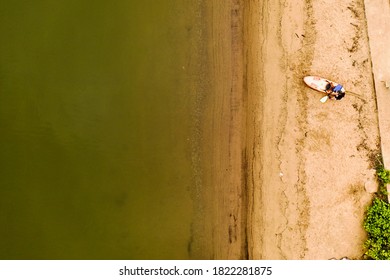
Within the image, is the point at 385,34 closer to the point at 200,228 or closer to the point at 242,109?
the point at 242,109

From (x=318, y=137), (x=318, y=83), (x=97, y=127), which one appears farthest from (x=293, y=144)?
(x=97, y=127)

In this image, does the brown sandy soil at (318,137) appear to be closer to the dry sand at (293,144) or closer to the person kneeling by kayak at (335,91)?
the dry sand at (293,144)

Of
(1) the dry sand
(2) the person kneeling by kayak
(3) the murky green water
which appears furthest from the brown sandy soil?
(3) the murky green water

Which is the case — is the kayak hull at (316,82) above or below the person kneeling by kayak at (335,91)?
above

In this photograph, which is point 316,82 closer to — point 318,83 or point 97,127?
point 318,83

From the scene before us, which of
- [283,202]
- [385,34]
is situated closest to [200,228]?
[283,202]

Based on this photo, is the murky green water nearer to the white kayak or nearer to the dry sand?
the dry sand

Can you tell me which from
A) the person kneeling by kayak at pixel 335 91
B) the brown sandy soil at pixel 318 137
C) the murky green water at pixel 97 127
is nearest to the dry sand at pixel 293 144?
the brown sandy soil at pixel 318 137
